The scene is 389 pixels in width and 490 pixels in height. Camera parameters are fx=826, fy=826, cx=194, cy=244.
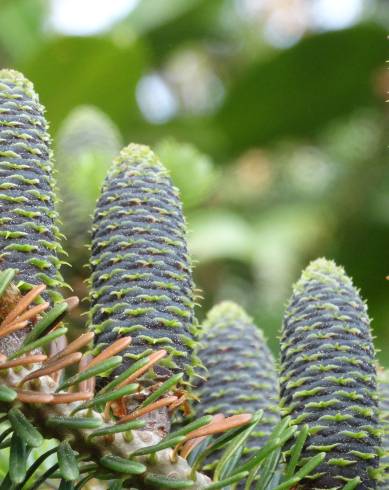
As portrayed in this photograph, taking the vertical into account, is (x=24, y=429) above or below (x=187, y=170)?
below

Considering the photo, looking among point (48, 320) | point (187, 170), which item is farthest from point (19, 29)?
point (48, 320)

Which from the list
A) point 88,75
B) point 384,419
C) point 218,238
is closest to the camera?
point 384,419

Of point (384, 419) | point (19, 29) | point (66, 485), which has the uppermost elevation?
point (19, 29)

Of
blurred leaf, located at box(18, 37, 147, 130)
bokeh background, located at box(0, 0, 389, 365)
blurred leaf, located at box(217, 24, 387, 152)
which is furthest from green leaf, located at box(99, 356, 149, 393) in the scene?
blurred leaf, located at box(217, 24, 387, 152)

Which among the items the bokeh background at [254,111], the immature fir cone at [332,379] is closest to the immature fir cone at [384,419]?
the immature fir cone at [332,379]

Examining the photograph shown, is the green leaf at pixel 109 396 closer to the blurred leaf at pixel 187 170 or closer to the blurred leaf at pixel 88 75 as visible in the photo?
the blurred leaf at pixel 187 170

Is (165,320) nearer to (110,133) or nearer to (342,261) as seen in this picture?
(110,133)

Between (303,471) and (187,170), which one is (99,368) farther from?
(187,170)

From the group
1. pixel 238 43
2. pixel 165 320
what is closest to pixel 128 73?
pixel 238 43
